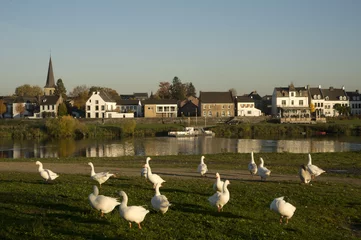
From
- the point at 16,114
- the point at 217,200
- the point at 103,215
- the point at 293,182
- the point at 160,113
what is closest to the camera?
the point at 103,215

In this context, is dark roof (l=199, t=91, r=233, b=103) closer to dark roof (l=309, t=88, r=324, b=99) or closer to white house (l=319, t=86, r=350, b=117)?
dark roof (l=309, t=88, r=324, b=99)

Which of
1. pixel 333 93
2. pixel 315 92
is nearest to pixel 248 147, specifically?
pixel 315 92

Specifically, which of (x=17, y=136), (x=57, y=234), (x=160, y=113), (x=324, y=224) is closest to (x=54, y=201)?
(x=57, y=234)

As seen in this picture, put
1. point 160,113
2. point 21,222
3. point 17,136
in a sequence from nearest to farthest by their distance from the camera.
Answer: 1. point 21,222
2. point 17,136
3. point 160,113

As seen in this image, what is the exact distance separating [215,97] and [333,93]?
1361 inches

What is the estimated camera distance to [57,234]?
10.8 m

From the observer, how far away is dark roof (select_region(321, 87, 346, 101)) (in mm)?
115688

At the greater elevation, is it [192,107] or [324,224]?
[192,107]

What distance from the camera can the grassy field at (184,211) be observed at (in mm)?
11344

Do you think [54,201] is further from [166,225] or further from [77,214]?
[166,225]

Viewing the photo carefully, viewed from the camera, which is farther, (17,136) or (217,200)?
(17,136)

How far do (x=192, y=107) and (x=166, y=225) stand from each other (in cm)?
10157

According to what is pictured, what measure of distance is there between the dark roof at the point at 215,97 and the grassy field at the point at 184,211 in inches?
3415

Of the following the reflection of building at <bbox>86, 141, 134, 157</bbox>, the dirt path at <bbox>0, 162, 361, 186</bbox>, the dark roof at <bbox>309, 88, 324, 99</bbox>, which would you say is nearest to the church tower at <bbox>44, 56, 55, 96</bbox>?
the dark roof at <bbox>309, 88, 324, 99</bbox>
